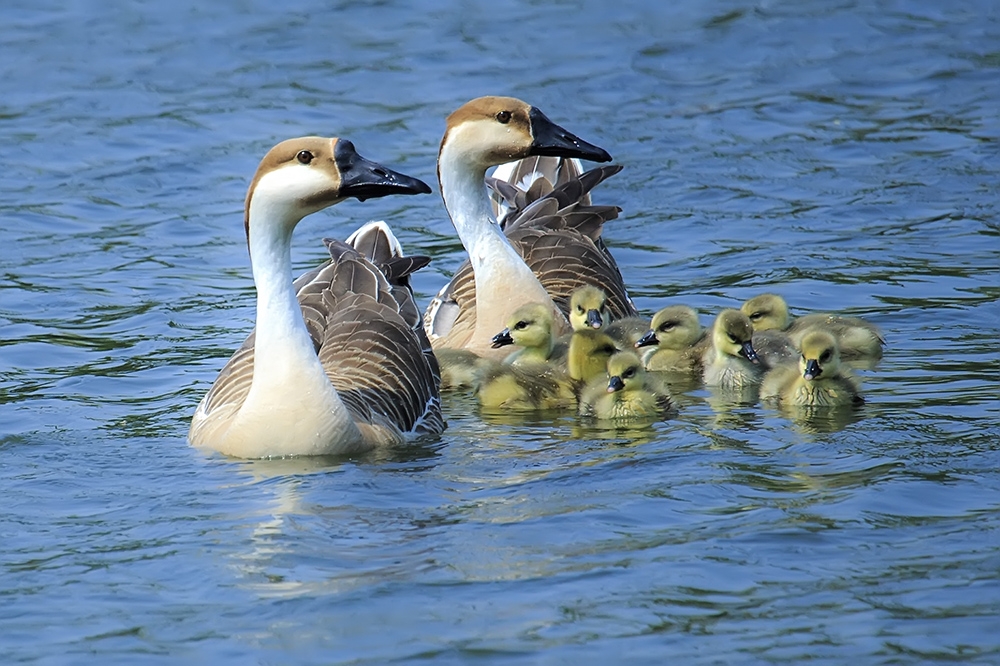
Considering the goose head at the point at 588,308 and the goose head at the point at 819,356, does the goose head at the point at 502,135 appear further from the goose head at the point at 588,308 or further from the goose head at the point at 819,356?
the goose head at the point at 819,356

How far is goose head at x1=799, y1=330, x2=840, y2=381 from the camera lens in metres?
8.44

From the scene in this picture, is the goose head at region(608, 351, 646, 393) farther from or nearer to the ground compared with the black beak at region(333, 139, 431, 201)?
nearer to the ground

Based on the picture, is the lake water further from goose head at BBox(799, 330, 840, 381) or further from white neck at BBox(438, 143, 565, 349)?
white neck at BBox(438, 143, 565, 349)

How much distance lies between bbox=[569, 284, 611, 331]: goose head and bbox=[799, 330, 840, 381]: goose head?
5.45 ft

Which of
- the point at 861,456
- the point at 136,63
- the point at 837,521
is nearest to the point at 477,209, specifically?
the point at 861,456

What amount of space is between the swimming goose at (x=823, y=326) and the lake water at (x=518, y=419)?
156 mm

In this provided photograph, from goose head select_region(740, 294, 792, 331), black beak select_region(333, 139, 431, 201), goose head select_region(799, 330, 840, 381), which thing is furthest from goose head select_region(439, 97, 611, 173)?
black beak select_region(333, 139, 431, 201)

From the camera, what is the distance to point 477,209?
10023mm

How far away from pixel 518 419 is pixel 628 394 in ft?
2.12

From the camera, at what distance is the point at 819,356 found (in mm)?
8445

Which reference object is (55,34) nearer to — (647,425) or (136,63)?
(136,63)

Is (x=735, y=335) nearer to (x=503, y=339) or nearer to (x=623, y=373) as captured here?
(x=623, y=373)

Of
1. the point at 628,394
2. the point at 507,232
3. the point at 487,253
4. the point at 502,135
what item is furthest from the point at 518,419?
the point at 507,232

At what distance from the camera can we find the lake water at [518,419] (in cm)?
598
